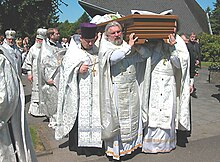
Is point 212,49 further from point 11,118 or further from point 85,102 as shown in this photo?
point 11,118

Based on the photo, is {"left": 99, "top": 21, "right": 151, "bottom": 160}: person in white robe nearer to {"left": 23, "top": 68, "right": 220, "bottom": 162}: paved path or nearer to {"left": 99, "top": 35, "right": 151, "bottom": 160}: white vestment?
{"left": 99, "top": 35, "right": 151, "bottom": 160}: white vestment

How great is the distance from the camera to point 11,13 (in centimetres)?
2455

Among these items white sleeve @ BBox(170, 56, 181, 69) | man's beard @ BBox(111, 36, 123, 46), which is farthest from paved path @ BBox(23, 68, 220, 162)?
man's beard @ BBox(111, 36, 123, 46)

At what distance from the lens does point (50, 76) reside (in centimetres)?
598

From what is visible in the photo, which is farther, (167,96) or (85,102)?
(167,96)

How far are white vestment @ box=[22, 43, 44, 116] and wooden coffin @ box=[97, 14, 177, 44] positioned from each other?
3208 millimetres

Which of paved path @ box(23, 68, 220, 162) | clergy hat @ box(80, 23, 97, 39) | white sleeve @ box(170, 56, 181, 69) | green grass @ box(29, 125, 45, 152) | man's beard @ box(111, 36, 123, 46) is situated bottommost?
paved path @ box(23, 68, 220, 162)

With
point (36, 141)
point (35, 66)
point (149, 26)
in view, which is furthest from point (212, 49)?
point (36, 141)

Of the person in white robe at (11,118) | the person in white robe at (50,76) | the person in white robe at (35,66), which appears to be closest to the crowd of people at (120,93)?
the person in white robe at (50,76)

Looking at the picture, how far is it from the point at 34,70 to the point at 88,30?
3.04 metres

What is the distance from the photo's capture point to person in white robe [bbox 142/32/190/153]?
4.73 m

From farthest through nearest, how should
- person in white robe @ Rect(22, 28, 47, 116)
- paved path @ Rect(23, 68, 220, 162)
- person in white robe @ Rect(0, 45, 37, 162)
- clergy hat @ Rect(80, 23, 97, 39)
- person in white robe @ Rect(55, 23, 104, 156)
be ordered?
person in white robe @ Rect(22, 28, 47, 116)
paved path @ Rect(23, 68, 220, 162)
person in white robe @ Rect(55, 23, 104, 156)
clergy hat @ Rect(80, 23, 97, 39)
person in white robe @ Rect(0, 45, 37, 162)

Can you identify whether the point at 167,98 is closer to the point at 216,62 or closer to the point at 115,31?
the point at 115,31

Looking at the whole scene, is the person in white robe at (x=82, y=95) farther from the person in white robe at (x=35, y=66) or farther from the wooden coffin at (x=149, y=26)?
the person in white robe at (x=35, y=66)
